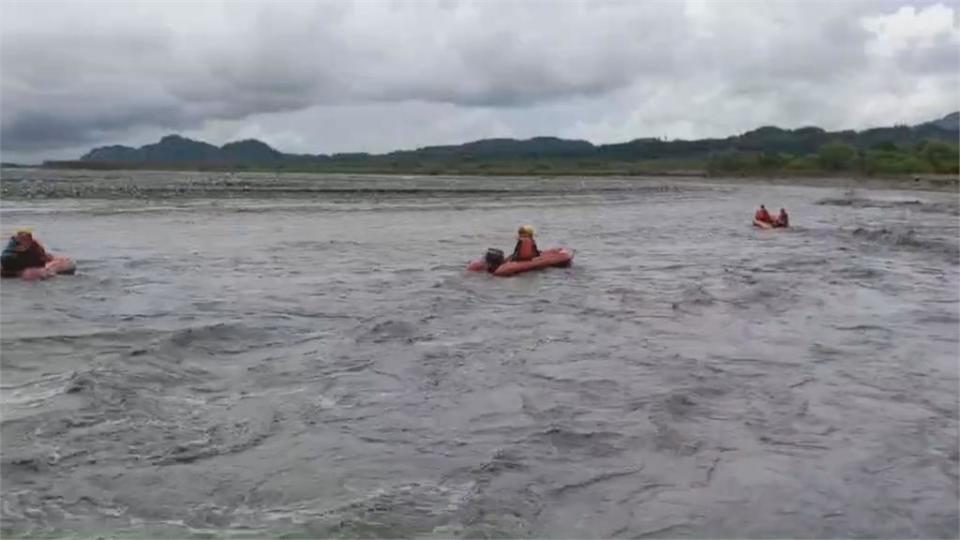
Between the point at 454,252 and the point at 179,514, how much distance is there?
87.9 feet

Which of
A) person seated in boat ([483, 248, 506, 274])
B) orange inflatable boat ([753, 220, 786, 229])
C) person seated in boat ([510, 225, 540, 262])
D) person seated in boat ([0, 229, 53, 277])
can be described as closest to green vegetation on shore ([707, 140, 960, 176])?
orange inflatable boat ([753, 220, 786, 229])

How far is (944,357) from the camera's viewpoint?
1717cm

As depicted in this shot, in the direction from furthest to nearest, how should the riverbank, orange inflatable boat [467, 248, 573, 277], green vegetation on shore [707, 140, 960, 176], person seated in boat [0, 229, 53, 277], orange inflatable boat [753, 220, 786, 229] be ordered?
green vegetation on shore [707, 140, 960, 176] → the riverbank → orange inflatable boat [753, 220, 786, 229] → orange inflatable boat [467, 248, 573, 277] → person seated in boat [0, 229, 53, 277]

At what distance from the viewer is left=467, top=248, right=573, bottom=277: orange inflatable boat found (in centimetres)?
2744

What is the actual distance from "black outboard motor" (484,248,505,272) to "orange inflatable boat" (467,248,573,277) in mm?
153

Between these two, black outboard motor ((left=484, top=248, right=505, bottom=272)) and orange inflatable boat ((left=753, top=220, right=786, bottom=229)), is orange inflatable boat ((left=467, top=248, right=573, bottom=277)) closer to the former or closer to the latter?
black outboard motor ((left=484, top=248, right=505, bottom=272))

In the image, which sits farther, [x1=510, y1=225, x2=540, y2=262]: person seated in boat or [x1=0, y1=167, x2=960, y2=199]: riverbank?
[x1=0, y1=167, x2=960, y2=199]: riverbank

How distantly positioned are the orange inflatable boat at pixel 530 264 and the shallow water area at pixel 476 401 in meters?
0.38

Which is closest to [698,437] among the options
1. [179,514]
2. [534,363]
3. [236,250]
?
[534,363]

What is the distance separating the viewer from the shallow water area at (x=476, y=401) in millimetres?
9453

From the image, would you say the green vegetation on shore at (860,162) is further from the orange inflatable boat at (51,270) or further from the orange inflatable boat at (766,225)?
the orange inflatable boat at (51,270)

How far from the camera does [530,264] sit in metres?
27.9

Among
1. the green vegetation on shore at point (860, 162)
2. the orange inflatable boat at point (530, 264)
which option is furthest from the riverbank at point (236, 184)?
the orange inflatable boat at point (530, 264)

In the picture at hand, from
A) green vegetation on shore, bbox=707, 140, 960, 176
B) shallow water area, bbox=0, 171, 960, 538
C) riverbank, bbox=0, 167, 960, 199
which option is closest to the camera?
shallow water area, bbox=0, 171, 960, 538
